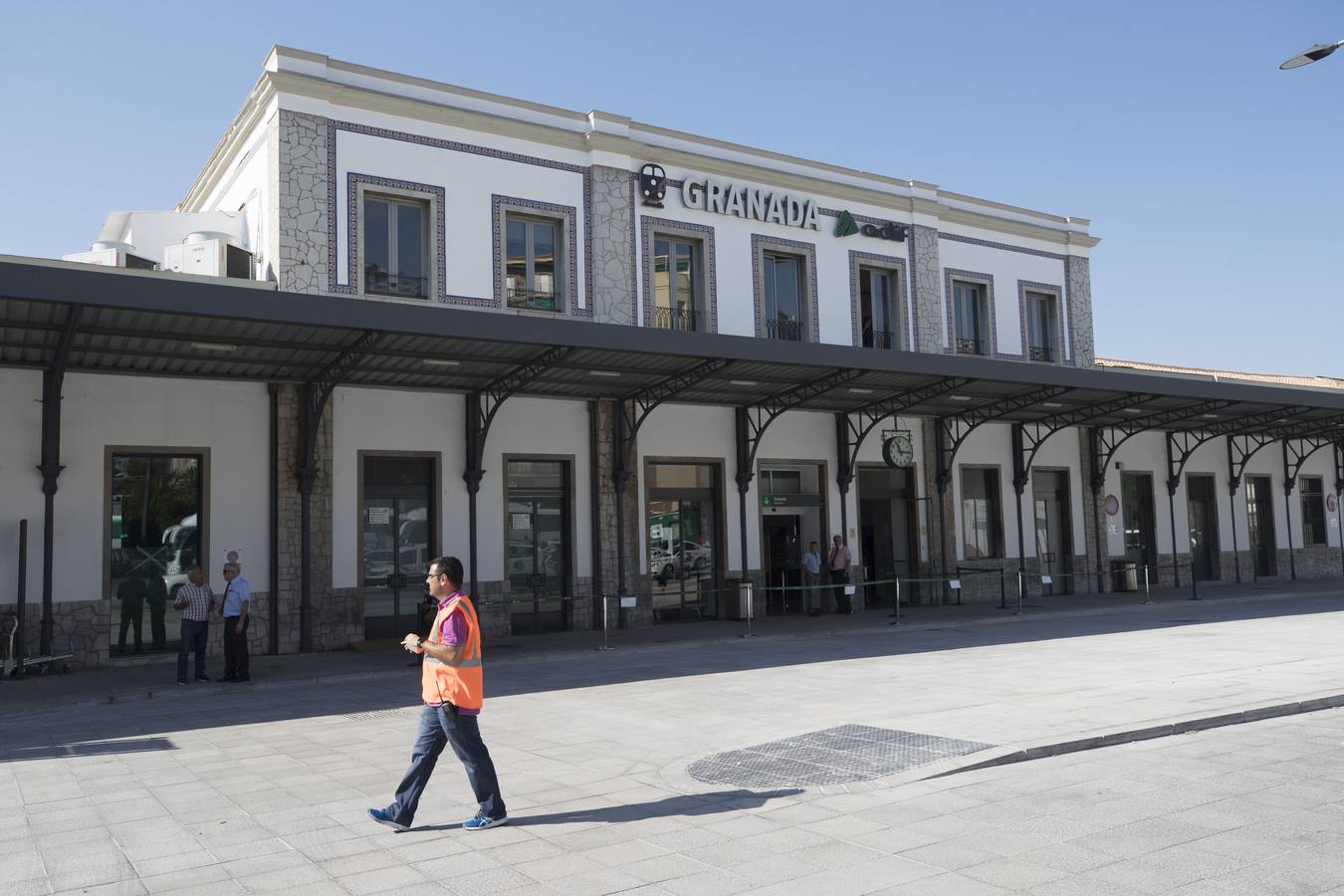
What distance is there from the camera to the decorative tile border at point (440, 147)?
56.4 feet

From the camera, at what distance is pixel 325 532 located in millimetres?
16844

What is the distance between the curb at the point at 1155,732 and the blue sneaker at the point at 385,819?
3.55 meters

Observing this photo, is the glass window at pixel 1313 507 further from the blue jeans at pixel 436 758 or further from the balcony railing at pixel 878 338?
the blue jeans at pixel 436 758

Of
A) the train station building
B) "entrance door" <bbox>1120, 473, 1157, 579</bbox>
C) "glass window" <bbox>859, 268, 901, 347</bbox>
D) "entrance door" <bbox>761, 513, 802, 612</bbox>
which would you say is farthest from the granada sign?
"entrance door" <bbox>1120, 473, 1157, 579</bbox>

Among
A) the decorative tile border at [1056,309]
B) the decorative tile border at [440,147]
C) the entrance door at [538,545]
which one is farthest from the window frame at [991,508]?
the decorative tile border at [440,147]

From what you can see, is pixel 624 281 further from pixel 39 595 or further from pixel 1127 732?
pixel 1127 732

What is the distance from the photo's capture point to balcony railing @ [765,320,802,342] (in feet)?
71.9

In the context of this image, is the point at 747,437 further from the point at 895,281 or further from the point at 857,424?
the point at 895,281

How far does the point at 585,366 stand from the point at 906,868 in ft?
40.7

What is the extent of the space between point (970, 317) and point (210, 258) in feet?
55.1

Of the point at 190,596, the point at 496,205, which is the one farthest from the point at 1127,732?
the point at 496,205

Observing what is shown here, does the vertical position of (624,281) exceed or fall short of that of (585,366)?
it exceeds it

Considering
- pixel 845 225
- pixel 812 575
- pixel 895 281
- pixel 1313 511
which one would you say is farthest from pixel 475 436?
pixel 1313 511

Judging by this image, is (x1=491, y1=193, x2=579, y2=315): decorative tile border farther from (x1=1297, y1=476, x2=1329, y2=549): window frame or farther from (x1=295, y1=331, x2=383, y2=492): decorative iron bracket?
(x1=1297, y1=476, x2=1329, y2=549): window frame
